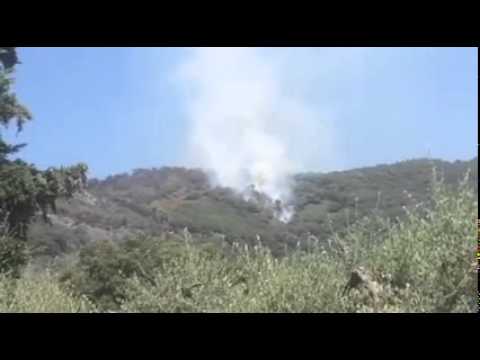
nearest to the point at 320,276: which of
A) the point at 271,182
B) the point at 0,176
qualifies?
the point at 0,176

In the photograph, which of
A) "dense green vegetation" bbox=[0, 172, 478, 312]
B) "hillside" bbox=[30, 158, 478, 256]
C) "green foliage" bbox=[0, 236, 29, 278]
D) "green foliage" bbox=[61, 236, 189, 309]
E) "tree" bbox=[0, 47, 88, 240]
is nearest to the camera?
"dense green vegetation" bbox=[0, 172, 478, 312]

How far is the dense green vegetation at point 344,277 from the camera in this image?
234 inches

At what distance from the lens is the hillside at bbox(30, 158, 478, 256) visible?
20.5 metres

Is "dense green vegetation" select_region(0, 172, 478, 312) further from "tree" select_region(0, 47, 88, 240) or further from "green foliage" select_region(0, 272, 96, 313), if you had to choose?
"tree" select_region(0, 47, 88, 240)

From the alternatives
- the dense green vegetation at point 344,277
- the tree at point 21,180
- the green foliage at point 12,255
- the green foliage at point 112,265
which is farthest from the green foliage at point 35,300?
the tree at point 21,180

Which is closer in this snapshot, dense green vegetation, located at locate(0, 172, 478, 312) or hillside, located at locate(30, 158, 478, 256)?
dense green vegetation, located at locate(0, 172, 478, 312)

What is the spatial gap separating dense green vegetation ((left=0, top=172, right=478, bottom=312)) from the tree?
26.5 ft

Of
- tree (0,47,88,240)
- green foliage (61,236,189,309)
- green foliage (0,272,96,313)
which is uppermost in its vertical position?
tree (0,47,88,240)

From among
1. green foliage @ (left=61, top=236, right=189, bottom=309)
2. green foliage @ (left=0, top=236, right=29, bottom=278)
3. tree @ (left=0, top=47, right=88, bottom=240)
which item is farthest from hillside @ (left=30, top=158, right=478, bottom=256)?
green foliage @ (left=0, top=236, right=29, bottom=278)

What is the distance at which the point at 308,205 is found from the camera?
24406 millimetres

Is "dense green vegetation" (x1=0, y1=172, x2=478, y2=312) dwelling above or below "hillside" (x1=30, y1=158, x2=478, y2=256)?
below

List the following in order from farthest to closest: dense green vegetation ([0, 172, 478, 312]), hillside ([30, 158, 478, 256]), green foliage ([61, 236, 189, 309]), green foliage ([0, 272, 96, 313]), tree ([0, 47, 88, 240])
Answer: hillside ([30, 158, 478, 256]) → tree ([0, 47, 88, 240]) → green foliage ([61, 236, 189, 309]) → green foliage ([0, 272, 96, 313]) → dense green vegetation ([0, 172, 478, 312])

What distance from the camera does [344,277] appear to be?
22.4 ft
